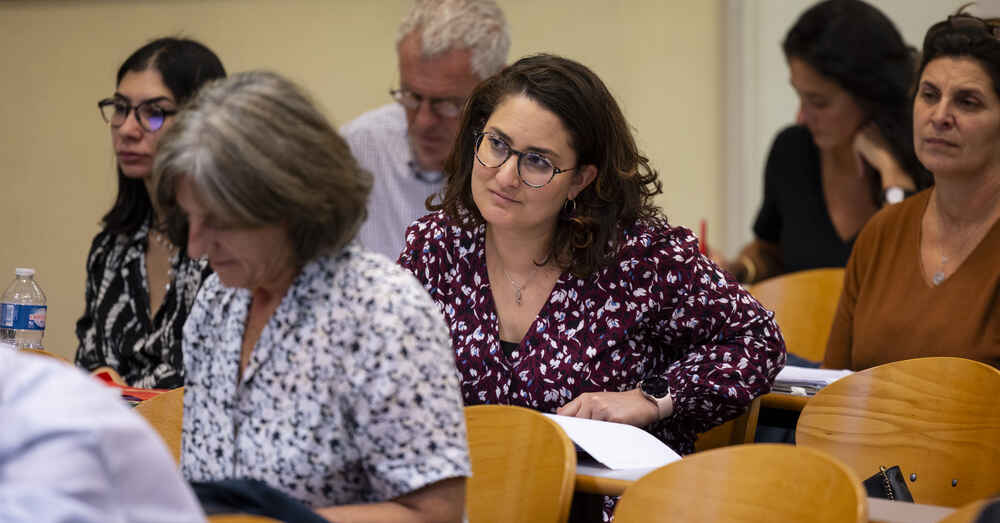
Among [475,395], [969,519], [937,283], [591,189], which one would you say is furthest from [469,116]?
[969,519]

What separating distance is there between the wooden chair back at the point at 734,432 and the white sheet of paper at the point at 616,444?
442 millimetres

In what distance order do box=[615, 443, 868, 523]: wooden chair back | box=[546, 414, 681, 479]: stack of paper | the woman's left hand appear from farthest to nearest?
Result: the woman's left hand, box=[546, 414, 681, 479]: stack of paper, box=[615, 443, 868, 523]: wooden chair back

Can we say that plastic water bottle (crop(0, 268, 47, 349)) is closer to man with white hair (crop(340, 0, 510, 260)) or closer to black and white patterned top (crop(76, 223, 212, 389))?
black and white patterned top (crop(76, 223, 212, 389))

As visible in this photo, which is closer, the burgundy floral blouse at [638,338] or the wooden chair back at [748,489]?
the wooden chair back at [748,489]

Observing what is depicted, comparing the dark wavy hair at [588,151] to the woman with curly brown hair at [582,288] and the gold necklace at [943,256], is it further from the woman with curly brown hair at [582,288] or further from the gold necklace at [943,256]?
the gold necklace at [943,256]

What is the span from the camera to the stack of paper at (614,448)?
7.05 ft

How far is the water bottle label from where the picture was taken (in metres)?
2.98

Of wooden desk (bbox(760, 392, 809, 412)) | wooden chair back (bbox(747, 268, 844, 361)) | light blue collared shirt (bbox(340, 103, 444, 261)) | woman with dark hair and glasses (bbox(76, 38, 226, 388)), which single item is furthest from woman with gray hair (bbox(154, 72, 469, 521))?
wooden chair back (bbox(747, 268, 844, 361))

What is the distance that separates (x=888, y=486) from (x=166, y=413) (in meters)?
1.52

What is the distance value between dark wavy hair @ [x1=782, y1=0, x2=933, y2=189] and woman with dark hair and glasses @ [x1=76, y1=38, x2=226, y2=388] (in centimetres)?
229

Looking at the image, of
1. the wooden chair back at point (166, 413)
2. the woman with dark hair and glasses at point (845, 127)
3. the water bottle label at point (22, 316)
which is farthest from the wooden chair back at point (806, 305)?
the water bottle label at point (22, 316)

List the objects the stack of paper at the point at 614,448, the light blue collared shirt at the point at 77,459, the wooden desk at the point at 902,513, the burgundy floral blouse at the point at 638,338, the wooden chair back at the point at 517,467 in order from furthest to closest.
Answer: the burgundy floral blouse at the point at 638,338 < the stack of paper at the point at 614,448 < the wooden chair back at the point at 517,467 < the wooden desk at the point at 902,513 < the light blue collared shirt at the point at 77,459

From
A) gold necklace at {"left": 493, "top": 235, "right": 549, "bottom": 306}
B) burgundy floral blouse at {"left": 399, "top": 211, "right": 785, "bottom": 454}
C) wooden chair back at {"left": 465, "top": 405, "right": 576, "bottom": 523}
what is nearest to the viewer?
wooden chair back at {"left": 465, "top": 405, "right": 576, "bottom": 523}

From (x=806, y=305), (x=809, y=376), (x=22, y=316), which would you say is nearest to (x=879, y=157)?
(x=806, y=305)
